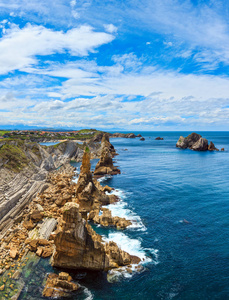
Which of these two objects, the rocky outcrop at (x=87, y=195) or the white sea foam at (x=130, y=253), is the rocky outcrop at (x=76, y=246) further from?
the rocky outcrop at (x=87, y=195)

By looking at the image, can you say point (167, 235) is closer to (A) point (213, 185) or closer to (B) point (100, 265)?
(B) point (100, 265)

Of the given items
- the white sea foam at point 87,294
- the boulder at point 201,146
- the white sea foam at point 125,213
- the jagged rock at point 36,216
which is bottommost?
the white sea foam at point 87,294

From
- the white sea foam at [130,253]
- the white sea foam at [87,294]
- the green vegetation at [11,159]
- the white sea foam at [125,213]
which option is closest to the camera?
the white sea foam at [87,294]

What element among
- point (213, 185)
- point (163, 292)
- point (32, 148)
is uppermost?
point (32, 148)

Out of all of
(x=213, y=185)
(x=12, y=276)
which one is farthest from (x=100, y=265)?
(x=213, y=185)

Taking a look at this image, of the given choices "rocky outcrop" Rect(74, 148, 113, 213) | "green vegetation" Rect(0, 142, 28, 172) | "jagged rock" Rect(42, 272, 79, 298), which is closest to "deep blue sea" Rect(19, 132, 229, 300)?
"jagged rock" Rect(42, 272, 79, 298)

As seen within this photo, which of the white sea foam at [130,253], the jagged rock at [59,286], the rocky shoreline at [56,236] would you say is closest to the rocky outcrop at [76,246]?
the rocky shoreline at [56,236]

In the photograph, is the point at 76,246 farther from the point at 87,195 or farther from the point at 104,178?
the point at 104,178
